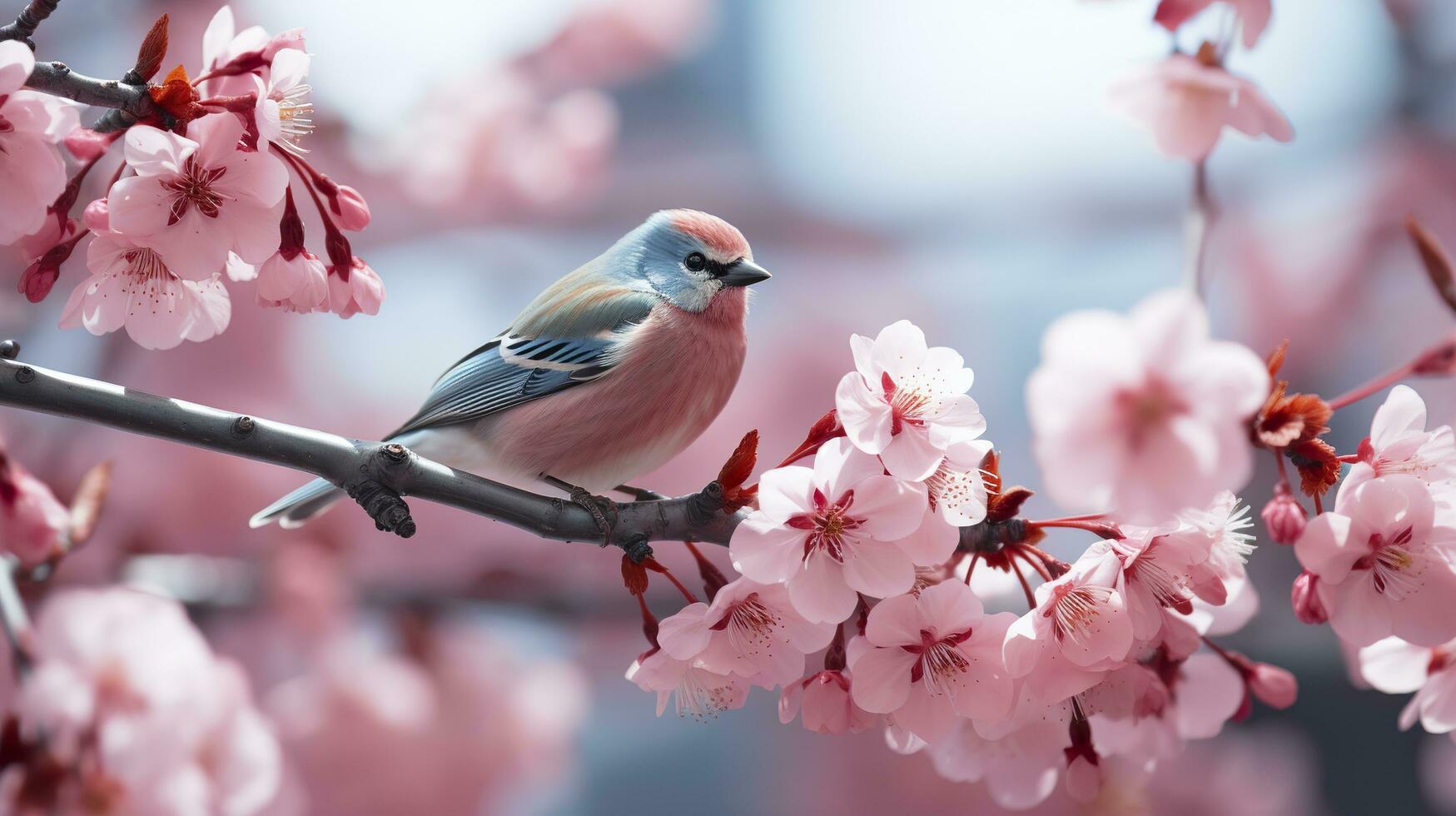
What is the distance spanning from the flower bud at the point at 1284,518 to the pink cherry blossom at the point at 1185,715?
21cm

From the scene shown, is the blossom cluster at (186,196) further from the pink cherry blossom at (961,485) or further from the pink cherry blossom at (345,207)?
the pink cherry blossom at (961,485)

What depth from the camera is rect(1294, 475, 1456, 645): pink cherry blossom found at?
0.57m

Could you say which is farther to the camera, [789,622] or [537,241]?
[537,241]

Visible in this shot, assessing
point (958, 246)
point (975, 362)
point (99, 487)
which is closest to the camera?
point (99, 487)

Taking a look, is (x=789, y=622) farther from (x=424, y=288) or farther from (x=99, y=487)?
(x=424, y=288)

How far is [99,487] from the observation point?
808 millimetres

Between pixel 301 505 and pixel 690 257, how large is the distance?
0.45 m

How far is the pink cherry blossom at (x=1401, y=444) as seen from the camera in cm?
57

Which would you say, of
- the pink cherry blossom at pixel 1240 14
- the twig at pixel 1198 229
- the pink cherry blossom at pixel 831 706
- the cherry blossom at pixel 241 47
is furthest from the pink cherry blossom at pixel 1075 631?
the cherry blossom at pixel 241 47

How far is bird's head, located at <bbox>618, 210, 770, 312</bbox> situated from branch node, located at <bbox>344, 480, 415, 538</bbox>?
38 centimetres

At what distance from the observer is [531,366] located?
952 mm

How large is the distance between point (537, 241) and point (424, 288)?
18.2 inches

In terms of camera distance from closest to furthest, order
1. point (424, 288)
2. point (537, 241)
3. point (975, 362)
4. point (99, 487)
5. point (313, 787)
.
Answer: point (99, 487), point (313, 787), point (424, 288), point (537, 241), point (975, 362)

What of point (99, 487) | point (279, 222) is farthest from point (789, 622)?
point (99, 487)
